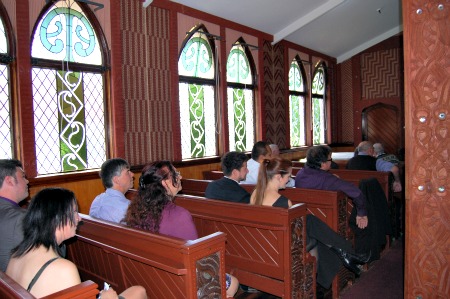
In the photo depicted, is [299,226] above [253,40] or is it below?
below

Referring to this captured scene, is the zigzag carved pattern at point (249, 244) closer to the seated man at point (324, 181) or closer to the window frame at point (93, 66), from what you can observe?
the seated man at point (324, 181)

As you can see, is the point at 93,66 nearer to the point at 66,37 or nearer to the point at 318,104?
the point at 66,37

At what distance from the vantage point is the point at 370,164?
5.04 meters

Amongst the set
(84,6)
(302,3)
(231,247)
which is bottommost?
(231,247)

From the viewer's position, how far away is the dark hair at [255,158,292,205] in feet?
9.45

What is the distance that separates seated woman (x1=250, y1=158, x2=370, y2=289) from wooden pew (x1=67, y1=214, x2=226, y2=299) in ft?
3.16

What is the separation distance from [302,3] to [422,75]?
17.1ft

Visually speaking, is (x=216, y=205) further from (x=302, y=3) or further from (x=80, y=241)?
(x=302, y=3)

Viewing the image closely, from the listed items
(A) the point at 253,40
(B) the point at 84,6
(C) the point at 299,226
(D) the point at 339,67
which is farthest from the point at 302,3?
(C) the point at 299,226

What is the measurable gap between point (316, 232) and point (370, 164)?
8.28ft

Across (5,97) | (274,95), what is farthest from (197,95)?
(5,97)

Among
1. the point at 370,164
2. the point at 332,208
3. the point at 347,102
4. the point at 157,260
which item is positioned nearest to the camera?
the point at 157,260

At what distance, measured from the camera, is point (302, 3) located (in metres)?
6.80

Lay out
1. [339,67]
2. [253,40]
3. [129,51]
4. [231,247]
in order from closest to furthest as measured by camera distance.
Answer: [231,247]
[129,51]
[253,40]
[339,67]
